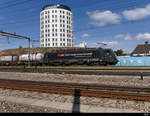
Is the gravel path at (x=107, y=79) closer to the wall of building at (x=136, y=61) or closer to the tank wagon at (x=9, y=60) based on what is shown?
the wall of building at (x=136, y=61)

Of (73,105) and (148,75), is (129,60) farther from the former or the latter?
(73,105)

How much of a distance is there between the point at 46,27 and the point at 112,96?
92883 millimetres

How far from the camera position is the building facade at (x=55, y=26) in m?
91.9

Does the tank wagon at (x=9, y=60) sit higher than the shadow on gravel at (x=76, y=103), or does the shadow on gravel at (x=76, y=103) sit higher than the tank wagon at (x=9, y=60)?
the tank wagon at (x=9, y=60)

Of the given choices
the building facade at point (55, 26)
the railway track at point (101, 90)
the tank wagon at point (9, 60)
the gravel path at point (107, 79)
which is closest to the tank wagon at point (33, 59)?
the tank wagon at point (9, 60)

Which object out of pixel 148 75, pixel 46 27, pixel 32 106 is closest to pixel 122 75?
pixel 148 75

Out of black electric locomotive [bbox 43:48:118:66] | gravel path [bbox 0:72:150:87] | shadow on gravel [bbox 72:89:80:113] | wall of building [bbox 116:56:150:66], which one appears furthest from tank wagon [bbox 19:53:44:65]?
shadow on gravel [bbox 72:89:80:113]

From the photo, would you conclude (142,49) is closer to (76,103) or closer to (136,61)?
(136,61)

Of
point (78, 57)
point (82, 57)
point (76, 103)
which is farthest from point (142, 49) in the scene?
point (76, 103)

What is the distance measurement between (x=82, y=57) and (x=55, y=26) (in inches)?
2732

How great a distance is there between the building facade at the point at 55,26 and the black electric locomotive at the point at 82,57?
6184 cm

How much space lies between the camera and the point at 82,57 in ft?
93.1

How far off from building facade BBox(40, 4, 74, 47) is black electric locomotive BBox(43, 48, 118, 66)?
61840mm

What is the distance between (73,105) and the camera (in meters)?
5.72
